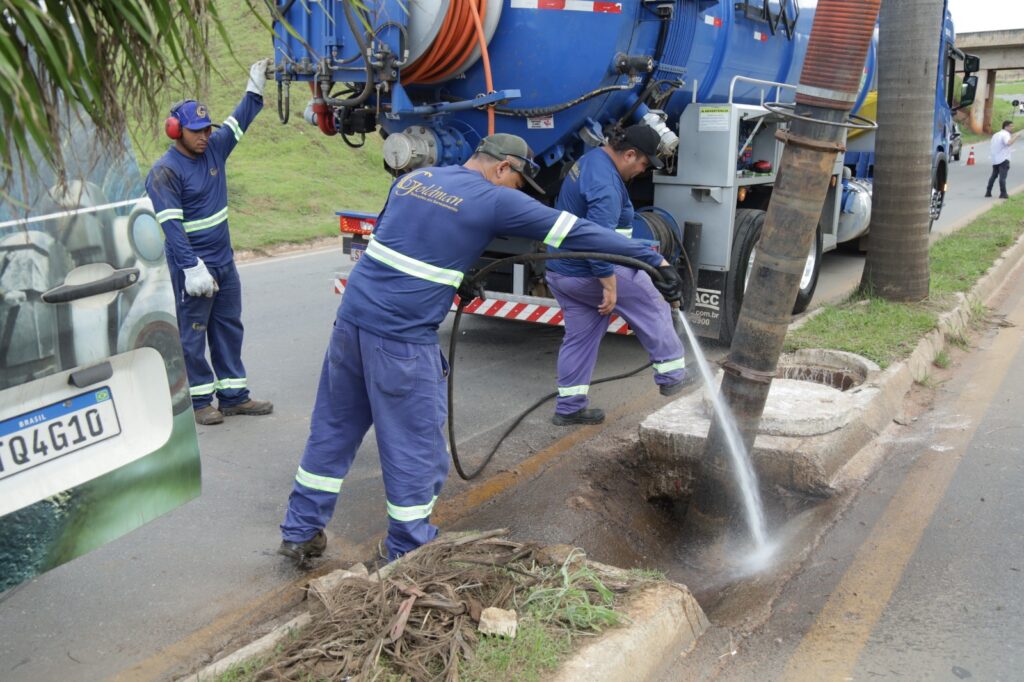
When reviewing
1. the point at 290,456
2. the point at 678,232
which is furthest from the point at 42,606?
the point at 678,232

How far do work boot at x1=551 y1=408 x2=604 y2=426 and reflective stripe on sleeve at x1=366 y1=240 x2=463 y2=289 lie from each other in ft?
7.19

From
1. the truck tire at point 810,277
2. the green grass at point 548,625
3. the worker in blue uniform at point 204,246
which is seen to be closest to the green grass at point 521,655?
the green grass at point 548,625

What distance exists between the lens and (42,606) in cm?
342

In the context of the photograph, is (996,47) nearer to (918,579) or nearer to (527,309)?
(527,309)

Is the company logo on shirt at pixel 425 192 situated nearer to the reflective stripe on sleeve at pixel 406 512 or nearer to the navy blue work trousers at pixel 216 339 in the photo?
the reflective stripe on sleeve at pixel 406 512

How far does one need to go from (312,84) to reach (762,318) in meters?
4.20

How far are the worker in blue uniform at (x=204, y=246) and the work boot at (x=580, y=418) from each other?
177cm

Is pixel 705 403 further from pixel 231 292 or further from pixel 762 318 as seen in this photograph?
pixel 231 292

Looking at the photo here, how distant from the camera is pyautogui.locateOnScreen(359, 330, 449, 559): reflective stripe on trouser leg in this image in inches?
136

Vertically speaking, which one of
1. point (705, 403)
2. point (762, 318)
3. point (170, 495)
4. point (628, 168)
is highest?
point (628, 168)

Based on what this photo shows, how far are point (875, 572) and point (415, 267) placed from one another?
219 centimetres

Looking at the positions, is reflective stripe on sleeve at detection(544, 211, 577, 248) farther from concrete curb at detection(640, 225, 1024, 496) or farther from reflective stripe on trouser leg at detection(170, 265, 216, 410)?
reflective stripe on trouser leg at detection(170, 265, 216, 410)

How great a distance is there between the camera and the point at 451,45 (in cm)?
580

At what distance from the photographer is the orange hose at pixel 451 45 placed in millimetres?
5660
